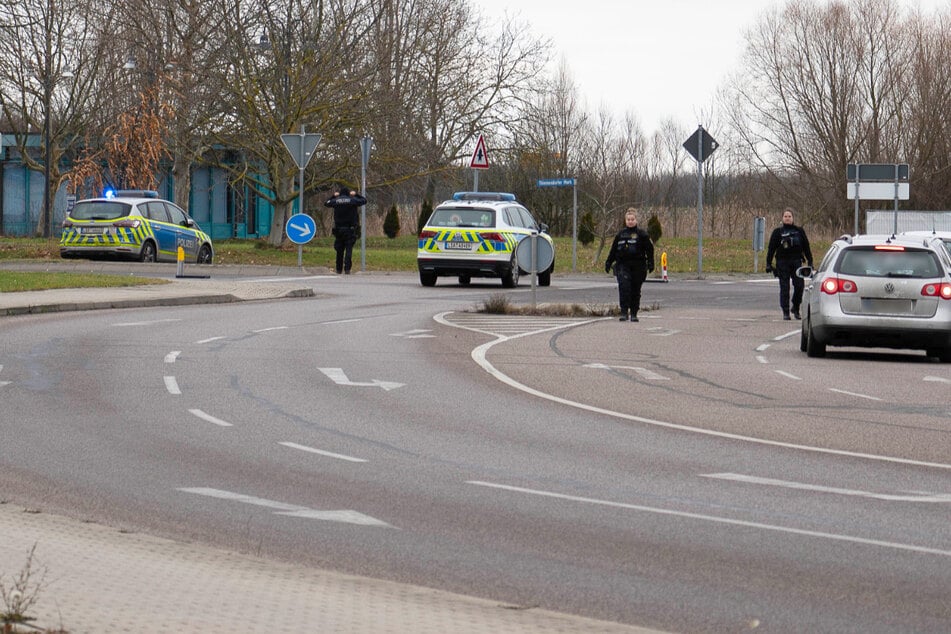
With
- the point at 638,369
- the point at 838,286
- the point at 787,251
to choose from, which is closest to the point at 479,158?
the point at 787,251

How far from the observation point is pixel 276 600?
5.70 m

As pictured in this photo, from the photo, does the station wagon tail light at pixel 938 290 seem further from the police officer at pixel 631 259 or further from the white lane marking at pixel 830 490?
the white lane marking at pixel 830 490

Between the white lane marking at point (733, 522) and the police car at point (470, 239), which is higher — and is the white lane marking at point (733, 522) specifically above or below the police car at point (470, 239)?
below

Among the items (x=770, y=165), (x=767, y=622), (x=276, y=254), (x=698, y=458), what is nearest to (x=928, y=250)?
(x=698, y=458)

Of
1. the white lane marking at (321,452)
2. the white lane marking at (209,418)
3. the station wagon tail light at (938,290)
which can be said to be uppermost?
the station wagon tail light at (938,290)

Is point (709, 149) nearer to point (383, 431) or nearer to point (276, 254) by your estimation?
point (276, 254)

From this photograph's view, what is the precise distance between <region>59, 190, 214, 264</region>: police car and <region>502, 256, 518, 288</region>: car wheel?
287 inches

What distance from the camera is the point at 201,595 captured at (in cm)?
576

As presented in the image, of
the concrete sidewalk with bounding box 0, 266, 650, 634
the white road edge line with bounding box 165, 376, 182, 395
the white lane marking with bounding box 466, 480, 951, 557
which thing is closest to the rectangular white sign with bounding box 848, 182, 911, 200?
the white road edge line with bounding box 165, 376, 182, 395

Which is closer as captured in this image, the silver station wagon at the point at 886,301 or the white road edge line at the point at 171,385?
the white road edge line at the point at 171,385

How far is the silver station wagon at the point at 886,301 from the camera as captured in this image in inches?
717

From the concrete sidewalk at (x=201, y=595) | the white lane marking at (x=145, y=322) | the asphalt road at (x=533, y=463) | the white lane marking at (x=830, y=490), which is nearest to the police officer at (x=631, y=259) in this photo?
the asphalt road at (x=533, y=463)

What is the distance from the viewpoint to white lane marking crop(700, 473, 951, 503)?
342 inches

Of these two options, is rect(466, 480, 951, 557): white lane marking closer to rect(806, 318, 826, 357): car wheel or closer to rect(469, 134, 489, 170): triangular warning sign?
rect(806, 318, 826, 357): car wheel
